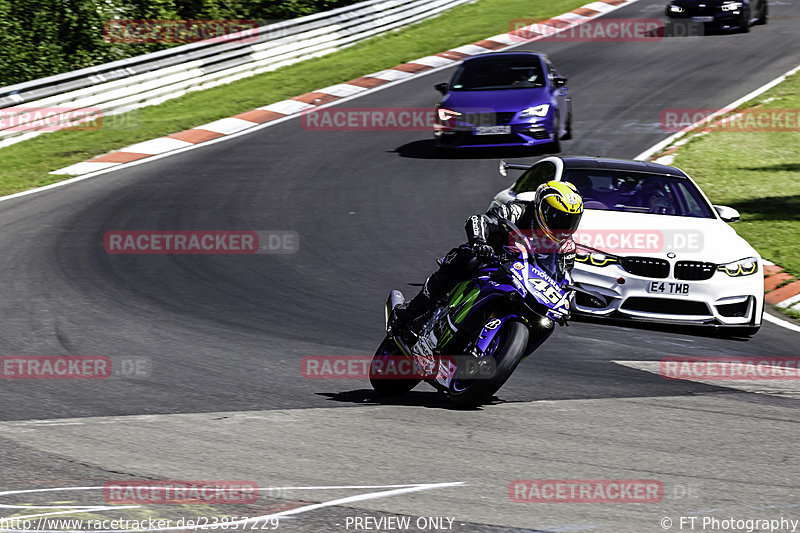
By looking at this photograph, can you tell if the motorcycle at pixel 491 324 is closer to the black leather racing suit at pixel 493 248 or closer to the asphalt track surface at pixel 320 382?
the black leather racing suit at pixel 493 248

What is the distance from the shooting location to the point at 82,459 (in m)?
5.89

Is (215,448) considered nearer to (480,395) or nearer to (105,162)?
(480,395)

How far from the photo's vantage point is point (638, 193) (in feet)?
37.6

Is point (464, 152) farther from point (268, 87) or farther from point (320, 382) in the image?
point (320, 382)

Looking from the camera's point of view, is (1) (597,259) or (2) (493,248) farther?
(1) (597,259)

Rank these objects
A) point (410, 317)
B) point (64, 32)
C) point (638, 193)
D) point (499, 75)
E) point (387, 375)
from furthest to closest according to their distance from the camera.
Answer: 1. point (64, 32)
2. point (499, 75)
3. point (638, 193)
4. point (387, 375)
5. point (410, 317)

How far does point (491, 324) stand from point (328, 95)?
17396 millimetres

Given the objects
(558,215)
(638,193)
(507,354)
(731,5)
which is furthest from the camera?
(731,5)

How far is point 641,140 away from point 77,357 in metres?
12.9

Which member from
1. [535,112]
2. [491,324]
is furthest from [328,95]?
[491,324]

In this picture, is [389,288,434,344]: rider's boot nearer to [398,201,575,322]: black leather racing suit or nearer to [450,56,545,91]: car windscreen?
[398,201,575,322]: black leather racing suit

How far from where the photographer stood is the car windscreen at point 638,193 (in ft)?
36.9

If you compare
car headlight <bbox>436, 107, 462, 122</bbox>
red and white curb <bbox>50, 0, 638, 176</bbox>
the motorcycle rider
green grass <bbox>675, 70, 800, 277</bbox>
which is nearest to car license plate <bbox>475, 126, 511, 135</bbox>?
car headlight <bbox>436, 107, 462, 122</bbox>

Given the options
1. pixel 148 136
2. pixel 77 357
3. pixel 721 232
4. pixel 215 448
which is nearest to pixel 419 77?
pixel 148 136
